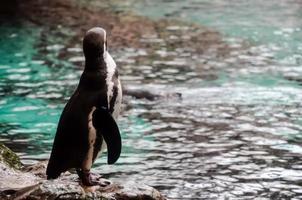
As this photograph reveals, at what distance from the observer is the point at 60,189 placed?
4512mm

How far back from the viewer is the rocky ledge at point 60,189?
177 inches

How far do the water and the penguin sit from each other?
124 cm

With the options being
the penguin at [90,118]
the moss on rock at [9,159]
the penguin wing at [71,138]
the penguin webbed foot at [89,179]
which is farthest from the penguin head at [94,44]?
the moss on rock at [9,159]

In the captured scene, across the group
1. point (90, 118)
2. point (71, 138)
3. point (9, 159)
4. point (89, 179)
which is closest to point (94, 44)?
point (90, 118)

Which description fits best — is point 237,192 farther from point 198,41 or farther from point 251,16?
point 251,16

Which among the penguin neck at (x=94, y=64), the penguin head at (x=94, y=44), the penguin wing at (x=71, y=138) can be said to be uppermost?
the penguin head at (x=94, y=44)

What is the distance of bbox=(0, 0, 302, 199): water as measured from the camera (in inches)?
245

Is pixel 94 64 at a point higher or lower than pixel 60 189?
higher

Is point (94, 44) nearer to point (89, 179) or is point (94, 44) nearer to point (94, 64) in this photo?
point (94, 64)

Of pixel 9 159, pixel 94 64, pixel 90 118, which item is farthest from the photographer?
pixel 9 159

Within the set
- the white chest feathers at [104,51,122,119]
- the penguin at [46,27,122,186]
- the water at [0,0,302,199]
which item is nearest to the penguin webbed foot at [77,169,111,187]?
the penguin at [46,27,122,186]

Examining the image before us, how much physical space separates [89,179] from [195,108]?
12.9 feet

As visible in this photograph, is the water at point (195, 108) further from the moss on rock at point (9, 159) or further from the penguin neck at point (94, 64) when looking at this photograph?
the penguin neck at point (94, 64)

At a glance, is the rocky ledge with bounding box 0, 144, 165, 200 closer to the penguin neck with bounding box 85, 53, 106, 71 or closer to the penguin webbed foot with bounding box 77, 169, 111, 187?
the penguin webbed foot with bounding box 77, 169, 111, 187
